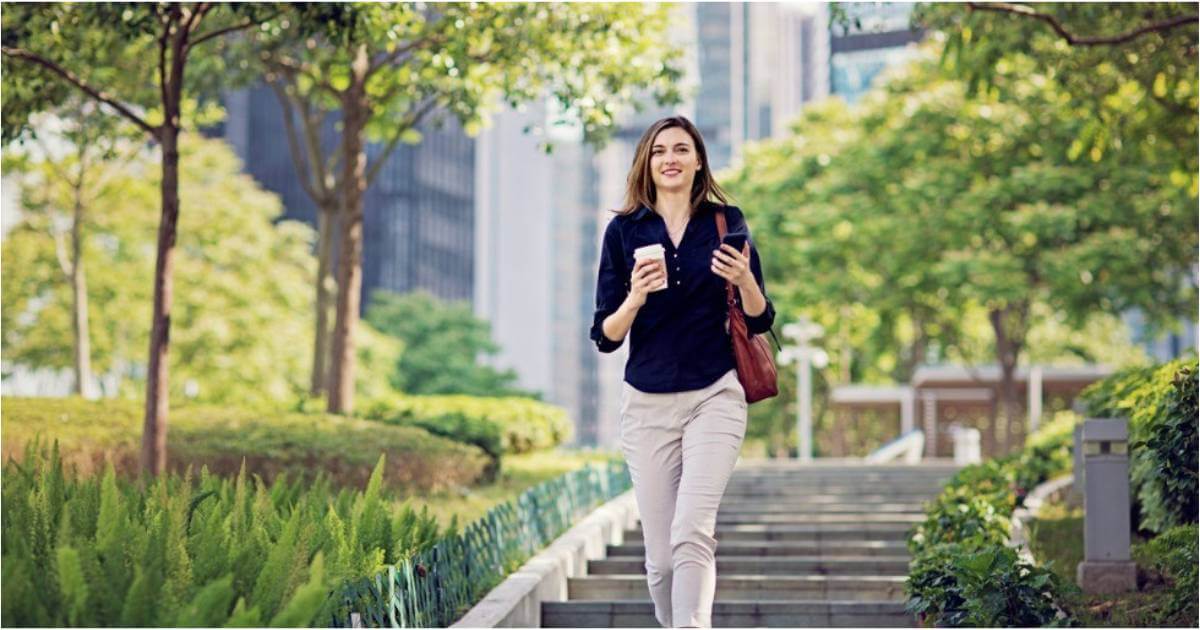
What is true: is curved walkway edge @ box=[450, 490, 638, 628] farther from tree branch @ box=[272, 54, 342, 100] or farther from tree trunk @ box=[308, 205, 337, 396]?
tree trunk @ box=[308, 205, 337, 396]

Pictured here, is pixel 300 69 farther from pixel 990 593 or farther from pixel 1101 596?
pixel 990 593

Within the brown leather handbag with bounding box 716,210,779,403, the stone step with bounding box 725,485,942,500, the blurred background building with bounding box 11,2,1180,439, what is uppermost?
the blurred background building with bounding box 11,2,1180,439

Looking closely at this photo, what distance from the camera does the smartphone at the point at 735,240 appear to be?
6.04 metres

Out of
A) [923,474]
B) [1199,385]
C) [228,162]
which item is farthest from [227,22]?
[228,162]

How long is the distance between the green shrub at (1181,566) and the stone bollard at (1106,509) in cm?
179

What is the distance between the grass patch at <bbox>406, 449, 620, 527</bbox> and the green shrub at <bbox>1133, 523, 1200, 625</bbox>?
4.18 m

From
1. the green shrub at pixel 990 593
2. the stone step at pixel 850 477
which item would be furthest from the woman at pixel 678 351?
the stone step at pixel 850 477

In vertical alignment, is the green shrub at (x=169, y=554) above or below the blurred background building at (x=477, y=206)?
below

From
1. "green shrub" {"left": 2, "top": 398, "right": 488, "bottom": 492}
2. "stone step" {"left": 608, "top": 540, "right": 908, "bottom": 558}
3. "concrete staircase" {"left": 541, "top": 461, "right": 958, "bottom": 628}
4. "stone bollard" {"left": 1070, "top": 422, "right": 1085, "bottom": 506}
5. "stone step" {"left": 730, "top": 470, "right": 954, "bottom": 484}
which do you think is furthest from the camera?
"stone step" {"left": 730, "top": 470, "right": 954, "bottom": 484}

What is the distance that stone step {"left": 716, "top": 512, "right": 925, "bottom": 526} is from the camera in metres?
15.5

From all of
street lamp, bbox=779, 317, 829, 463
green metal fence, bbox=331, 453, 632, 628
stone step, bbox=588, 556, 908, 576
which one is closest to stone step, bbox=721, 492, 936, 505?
green metal fence, bbox=331, 453, 632, 628

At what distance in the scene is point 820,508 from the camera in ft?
56.8

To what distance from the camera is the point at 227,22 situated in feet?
51.2

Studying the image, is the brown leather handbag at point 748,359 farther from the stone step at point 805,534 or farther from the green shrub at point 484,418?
the green shrub at point 484,418
